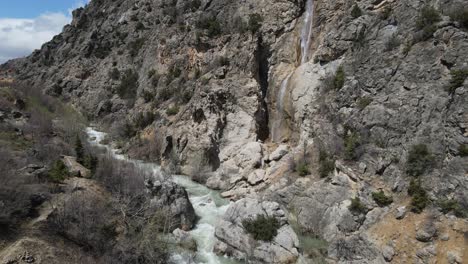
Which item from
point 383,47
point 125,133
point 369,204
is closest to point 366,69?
point 383,47

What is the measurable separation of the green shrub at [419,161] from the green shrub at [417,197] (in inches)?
30.4

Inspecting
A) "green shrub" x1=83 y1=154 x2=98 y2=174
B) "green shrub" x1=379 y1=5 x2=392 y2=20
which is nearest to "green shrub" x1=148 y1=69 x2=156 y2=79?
"green shrub" x1=83 y1=154 x2=98 y2=174

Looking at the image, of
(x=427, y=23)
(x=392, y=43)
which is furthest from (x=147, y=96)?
(x=427, y=23)

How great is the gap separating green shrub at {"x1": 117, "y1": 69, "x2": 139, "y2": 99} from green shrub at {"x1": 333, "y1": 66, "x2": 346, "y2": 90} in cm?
2872

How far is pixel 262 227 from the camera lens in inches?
844

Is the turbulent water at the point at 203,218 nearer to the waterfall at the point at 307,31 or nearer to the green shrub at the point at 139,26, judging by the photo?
the waterfall at the point at 307,31

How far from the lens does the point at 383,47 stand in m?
28.5

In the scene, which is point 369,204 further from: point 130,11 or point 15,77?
point 15,77

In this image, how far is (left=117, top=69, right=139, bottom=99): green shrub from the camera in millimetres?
51062

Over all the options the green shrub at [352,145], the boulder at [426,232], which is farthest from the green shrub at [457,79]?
the boulder at [426,232]

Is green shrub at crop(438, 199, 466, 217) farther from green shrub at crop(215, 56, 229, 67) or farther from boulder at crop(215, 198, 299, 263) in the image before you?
green shrub at crop(215, 56, 229, 67)

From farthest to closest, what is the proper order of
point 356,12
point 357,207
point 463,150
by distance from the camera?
point 356,12
point 357,207
point 463,150

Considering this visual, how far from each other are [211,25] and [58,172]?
91.8 ft

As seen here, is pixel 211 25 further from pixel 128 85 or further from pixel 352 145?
pixel 352 145
